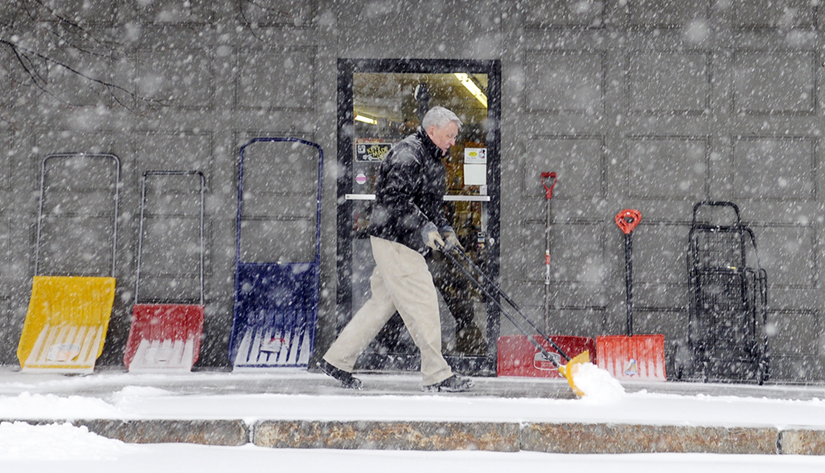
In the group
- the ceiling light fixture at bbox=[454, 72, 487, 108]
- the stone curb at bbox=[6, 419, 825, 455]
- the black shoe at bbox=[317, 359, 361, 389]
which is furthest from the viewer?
the ceiling light fixture at bbox=[454, 72, 487, 108]

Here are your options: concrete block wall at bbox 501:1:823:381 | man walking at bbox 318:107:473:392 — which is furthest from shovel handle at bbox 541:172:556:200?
man walking at bbox 318:107:473:392

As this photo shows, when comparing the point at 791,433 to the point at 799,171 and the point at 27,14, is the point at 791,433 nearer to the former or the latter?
the point at 799,171

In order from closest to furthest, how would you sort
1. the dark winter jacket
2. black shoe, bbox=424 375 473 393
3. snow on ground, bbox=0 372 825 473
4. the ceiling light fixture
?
snow on ground, bbox=0 372 825 473 < the dark winter jacket < black shoe, bbox=424 375 473 393 < the ceiling light fixture

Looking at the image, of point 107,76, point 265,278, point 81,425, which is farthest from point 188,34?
point 81,425

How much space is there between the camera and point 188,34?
800cm

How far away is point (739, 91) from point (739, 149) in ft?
1.80

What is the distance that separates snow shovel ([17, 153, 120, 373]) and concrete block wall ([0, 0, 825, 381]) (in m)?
0.14

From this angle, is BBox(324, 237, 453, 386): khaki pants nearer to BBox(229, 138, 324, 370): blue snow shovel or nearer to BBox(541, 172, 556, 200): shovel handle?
BBox(229, 138, 324, 370): blue snow shovel

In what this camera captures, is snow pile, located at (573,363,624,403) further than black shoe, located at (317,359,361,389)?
No

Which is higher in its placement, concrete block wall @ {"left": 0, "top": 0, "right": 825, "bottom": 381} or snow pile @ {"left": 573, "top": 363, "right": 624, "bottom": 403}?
concrete block wall @ {"left": 0, "top": 0, "right": 825, "bottom": 381}

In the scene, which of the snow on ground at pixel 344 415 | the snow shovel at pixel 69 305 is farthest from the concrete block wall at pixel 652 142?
the snow shovel at pixel 69 305

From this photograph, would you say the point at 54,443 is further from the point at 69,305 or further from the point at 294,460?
the point at 69,305

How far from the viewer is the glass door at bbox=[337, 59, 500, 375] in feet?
A: 26.0

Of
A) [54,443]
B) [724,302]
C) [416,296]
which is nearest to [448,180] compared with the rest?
[416,296]
